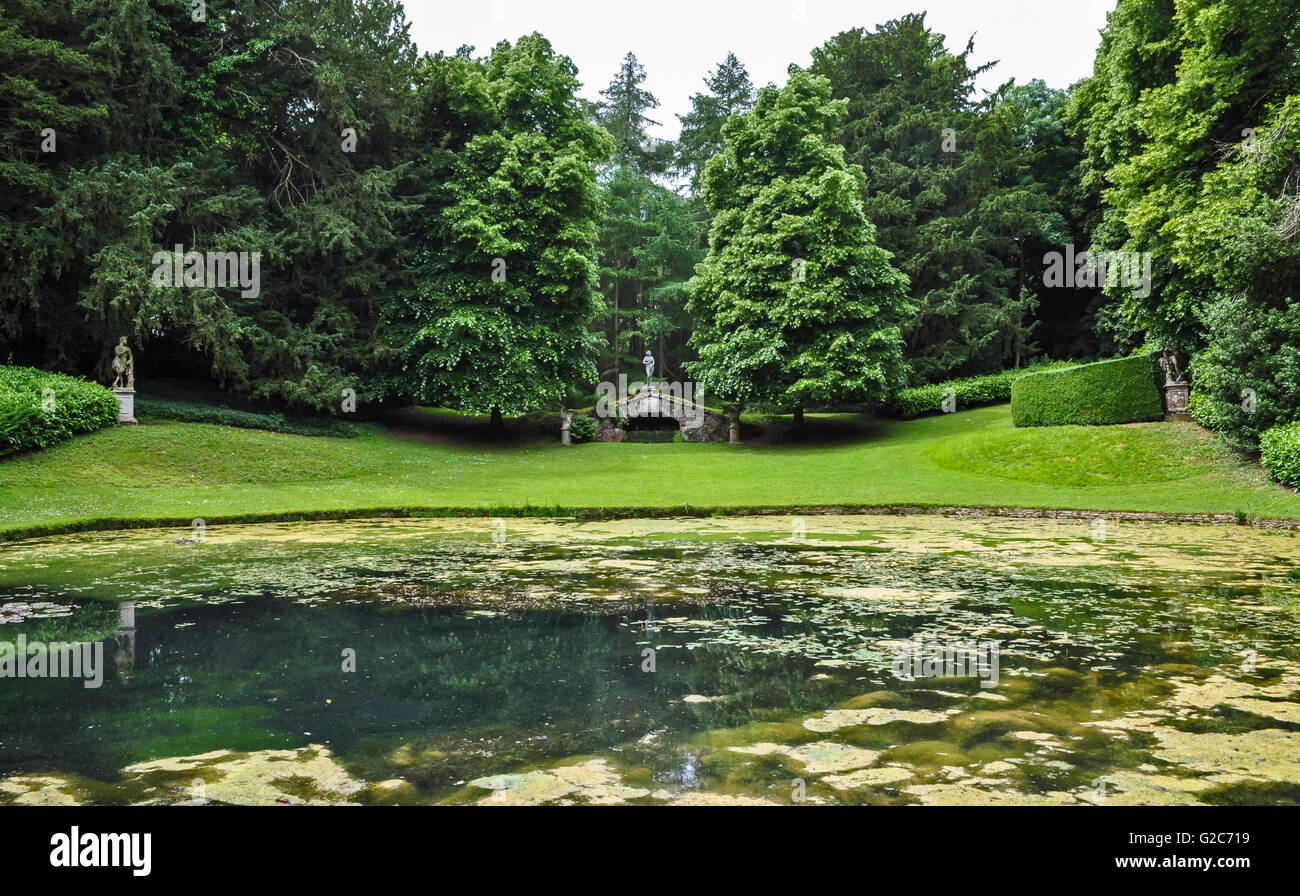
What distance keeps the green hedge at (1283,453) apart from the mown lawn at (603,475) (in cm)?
34

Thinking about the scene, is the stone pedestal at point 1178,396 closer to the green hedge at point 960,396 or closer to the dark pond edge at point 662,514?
the green hedge at point 960,396

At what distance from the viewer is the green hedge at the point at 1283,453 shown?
1532 centimetres

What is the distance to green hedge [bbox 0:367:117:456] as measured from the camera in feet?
56.6

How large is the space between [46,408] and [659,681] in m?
Answer: 19.6

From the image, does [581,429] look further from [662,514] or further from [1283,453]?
[1283,453]

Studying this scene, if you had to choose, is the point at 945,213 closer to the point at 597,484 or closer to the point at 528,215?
the point at 528,215

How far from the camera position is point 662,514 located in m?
14.6

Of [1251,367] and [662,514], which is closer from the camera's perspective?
[662,514]

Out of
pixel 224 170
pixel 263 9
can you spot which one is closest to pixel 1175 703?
pixel 224 170

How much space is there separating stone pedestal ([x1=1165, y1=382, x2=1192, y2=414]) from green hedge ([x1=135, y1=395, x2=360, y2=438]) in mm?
24925

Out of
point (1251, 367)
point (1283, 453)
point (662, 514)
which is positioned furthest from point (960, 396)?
point (662, 514)

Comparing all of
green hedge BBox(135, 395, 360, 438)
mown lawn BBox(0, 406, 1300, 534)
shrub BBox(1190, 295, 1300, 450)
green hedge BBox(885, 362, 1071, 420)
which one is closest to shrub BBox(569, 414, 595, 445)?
mown lawn BBox(0, 406, 1300, 534)
